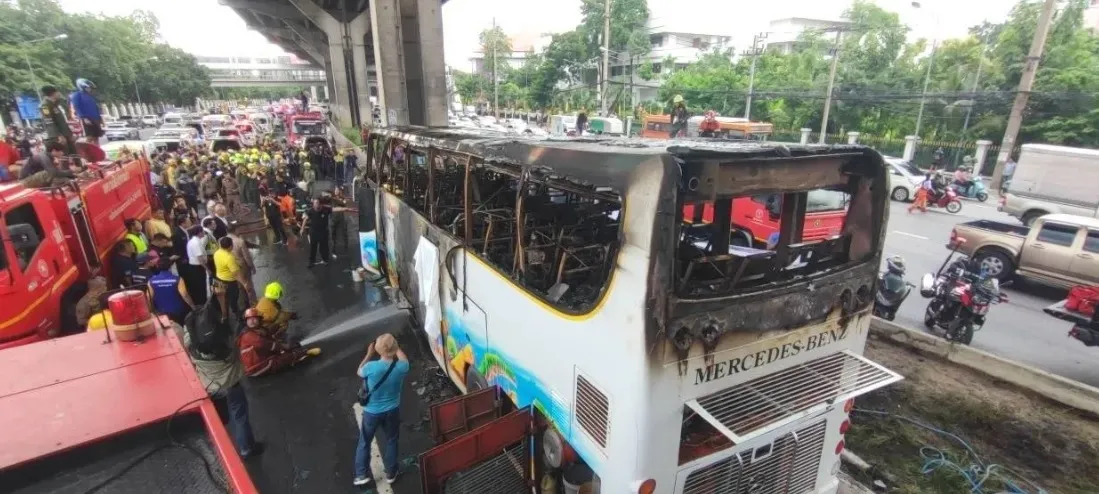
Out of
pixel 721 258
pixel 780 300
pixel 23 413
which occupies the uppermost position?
pixel 721 258

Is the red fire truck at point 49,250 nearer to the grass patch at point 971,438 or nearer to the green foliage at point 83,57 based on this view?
the grass patch at point 971,438

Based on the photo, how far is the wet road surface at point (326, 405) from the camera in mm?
4934

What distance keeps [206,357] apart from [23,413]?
236 centimetres

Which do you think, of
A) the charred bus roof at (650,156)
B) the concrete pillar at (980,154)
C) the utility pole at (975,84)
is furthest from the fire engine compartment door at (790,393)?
the utility pole at (975,84)

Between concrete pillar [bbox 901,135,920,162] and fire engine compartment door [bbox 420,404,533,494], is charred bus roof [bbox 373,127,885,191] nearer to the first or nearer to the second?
fire engine compartment door [bbox 420,404,533,494]

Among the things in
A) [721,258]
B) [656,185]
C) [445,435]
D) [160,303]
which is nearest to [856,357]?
[721,258]

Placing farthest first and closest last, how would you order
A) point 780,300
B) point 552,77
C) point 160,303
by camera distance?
1. point 552,77
2. point 160,303
3. point 780,300

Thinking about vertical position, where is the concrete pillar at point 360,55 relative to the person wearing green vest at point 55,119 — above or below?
above

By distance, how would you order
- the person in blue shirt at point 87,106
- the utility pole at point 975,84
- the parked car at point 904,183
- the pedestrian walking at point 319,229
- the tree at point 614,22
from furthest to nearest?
the tree at point 614,22 < the utility pole at point 975,84 < the parked car at point 904,183 < the pedestrian walking at point 319,229 < the person in blue shirt at point 87,106

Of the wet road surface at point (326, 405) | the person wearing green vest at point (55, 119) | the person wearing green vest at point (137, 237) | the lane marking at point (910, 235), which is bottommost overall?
the lane marking at point (910, 235)

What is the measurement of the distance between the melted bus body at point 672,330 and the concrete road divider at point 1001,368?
383cm

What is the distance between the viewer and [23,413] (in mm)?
2369

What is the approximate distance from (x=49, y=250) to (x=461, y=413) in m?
5.88

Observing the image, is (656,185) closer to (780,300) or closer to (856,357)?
(780,300)
